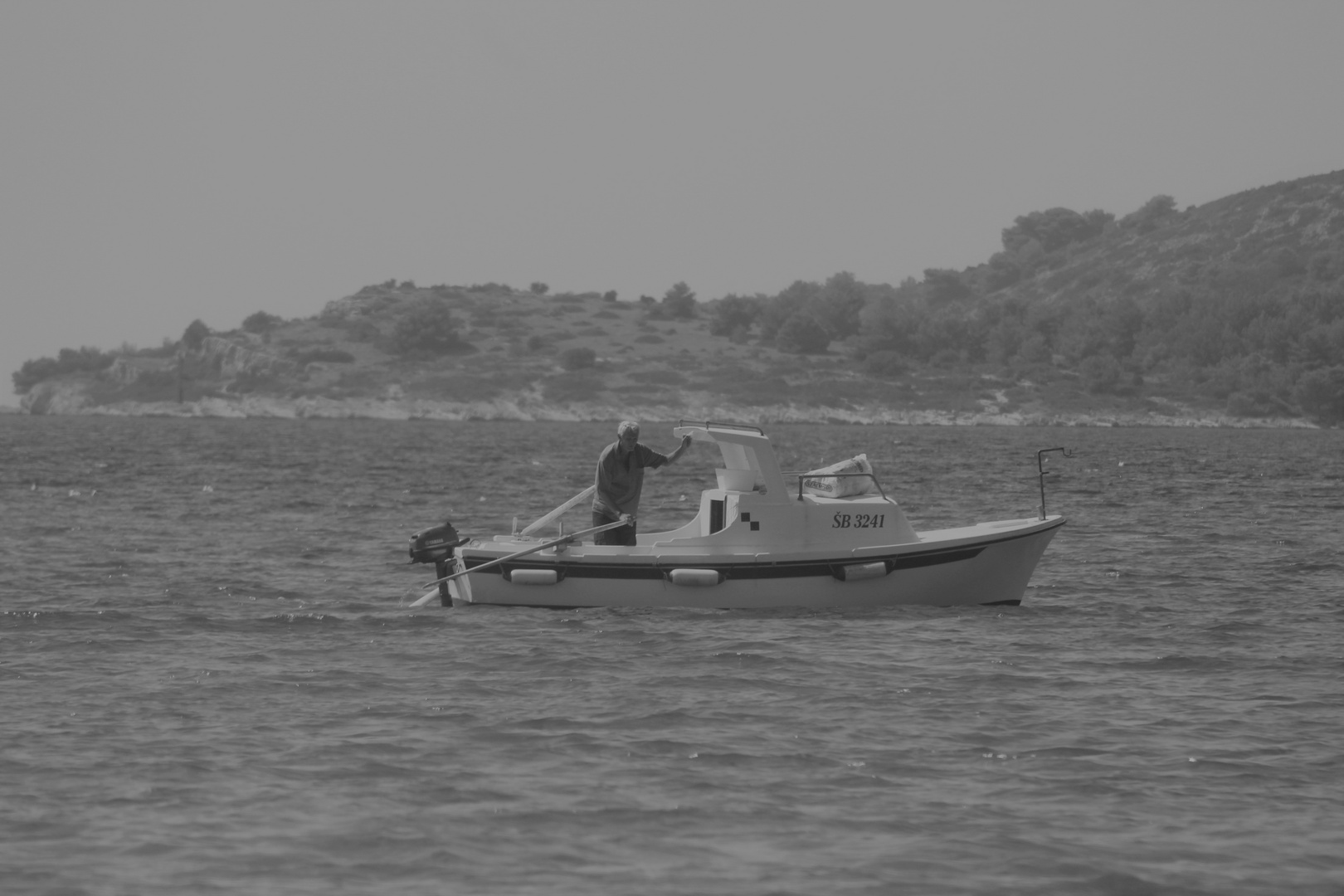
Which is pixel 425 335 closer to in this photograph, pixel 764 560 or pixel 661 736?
pixel 764 560

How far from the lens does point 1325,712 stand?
47.0ft

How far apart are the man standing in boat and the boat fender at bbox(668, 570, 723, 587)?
95 centimetres

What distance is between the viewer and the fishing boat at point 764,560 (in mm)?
19891

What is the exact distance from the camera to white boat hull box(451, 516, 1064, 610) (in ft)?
65.2

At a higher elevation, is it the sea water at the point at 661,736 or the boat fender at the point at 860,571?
the boat fender at the point at 860,571

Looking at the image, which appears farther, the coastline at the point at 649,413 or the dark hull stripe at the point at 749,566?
the coastline at the point at 649,413

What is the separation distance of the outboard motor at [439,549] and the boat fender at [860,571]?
500 centimetres

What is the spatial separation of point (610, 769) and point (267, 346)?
596 feet

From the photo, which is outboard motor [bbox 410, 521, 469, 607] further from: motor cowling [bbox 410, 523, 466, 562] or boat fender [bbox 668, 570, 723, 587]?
boat fender [bbox 668, 570, 723, 587]

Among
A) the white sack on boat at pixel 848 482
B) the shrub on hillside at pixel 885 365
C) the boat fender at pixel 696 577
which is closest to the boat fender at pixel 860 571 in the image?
the white sack on boat at pixel 848 482

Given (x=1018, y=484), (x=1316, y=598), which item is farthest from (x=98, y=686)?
(x=1018, y=484)

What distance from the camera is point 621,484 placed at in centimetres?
2056

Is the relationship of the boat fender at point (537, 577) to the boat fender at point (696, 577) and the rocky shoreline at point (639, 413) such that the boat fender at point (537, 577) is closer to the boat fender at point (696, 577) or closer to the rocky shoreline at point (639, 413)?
the boat fender at point (696, 577)

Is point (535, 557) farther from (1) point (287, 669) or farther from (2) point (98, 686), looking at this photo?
(2) point (98, 686)
